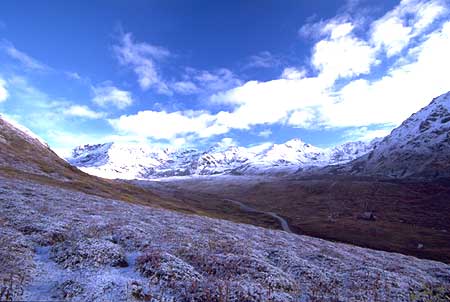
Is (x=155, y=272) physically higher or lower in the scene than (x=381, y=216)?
lower

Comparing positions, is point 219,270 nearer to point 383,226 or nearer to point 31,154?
point 383,226

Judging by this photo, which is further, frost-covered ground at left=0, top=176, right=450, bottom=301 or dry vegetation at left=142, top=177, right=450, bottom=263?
dry vegetation at left=142, top=177, right=450, bottom=263

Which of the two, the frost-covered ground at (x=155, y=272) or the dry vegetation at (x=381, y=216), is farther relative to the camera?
the dry vegetation at (x=381, y=216)

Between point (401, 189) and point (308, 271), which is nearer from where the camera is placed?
point (308, 271)

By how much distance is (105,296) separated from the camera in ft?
51.1

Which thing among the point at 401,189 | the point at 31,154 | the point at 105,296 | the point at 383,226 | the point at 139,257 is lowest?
the point at 105,296

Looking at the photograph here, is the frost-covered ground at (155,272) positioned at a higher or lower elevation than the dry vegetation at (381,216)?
lower

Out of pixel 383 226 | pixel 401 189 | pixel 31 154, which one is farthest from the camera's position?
pixel 401 189

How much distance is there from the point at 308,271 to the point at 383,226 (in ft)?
338

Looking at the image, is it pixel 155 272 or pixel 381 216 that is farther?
pixel 381 216

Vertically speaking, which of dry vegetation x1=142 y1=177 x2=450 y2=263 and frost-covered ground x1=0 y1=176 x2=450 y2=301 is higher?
dry vegetation x1=142 y1=177 x2=450 y2=263

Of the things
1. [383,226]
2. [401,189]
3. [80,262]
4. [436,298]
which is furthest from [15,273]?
[401,189]

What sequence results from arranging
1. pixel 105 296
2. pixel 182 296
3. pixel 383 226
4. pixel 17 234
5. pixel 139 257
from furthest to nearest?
pixel 383 226
pixel 17 234
pixel 139 257
pixel 182 296
pixel 105 296

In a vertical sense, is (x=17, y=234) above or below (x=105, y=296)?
above
